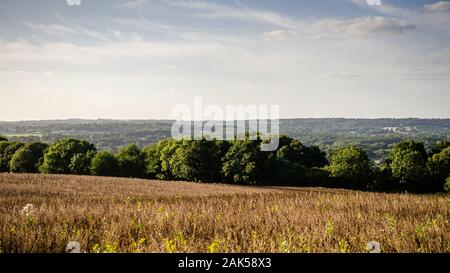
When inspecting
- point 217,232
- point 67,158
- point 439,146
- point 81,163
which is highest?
point 217,232

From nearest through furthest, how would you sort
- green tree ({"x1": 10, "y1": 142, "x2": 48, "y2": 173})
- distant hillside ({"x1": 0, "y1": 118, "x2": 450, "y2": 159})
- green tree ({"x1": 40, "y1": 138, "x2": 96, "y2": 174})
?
distant hillside ({"x1": 0, "y1": 118, "x2": 450, "y2": 159})
green tree ({"x1": 40, "y1": 138, "x2": 96, "y2": 174})
green tree ({"x1": 10, "y1": 142, "x2": 48, "y2": 173})

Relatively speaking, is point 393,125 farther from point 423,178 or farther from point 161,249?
point 161,249

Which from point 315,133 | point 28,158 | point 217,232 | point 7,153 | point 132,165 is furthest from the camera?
point 315,133

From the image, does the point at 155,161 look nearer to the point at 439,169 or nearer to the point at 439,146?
the point at 439,169

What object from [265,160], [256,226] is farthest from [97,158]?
[256,226]

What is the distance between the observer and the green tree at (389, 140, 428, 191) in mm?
62938

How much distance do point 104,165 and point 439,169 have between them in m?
58.2

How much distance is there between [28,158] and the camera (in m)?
84.4

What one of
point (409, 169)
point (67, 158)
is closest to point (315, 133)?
A: point (409, 169)

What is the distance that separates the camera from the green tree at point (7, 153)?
87188mm

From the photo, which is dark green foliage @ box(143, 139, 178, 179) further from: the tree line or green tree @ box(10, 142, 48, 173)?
green tree @ box(10, 142, 48, 173)

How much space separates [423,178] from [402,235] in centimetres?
6494

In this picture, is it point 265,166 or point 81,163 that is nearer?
point 265,166

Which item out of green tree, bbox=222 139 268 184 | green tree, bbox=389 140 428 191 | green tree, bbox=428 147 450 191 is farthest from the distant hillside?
green tree, bbox=222 139 268 184
